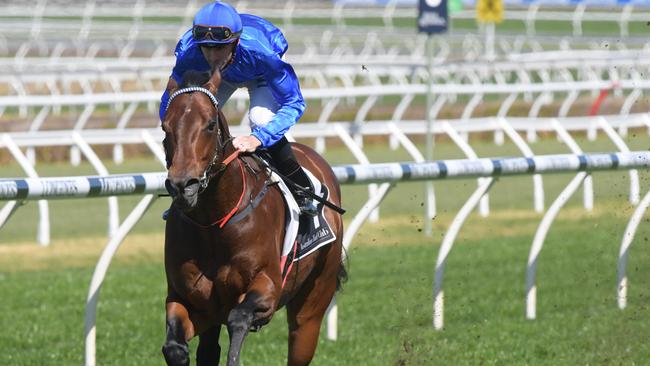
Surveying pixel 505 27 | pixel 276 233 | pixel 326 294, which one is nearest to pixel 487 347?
pixel 326 294

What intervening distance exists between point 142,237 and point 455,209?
3.18 m

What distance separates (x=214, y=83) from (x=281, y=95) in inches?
26.1

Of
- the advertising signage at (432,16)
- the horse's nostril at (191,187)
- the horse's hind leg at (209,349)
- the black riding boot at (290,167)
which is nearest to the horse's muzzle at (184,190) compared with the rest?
the horse's nostril at (191,187)

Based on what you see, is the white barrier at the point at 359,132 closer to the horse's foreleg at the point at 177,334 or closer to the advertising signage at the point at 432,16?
the advertising signage at the point at 432,16

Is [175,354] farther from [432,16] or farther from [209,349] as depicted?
[432,16]

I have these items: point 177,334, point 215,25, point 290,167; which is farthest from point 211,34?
point 177,334

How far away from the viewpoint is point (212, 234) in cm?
473

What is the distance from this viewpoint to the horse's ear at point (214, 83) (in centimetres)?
461

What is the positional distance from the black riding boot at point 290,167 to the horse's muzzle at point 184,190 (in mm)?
1057

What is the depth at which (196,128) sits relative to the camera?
4.45 m

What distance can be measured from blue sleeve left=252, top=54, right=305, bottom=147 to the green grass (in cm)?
169

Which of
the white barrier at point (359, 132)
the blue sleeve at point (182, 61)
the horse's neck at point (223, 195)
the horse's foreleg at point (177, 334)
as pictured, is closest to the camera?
the horse's foreleg at point (177, 334)

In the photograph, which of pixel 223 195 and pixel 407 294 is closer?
pixel 223 195

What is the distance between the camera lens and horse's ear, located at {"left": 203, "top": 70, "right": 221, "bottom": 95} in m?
4.61
